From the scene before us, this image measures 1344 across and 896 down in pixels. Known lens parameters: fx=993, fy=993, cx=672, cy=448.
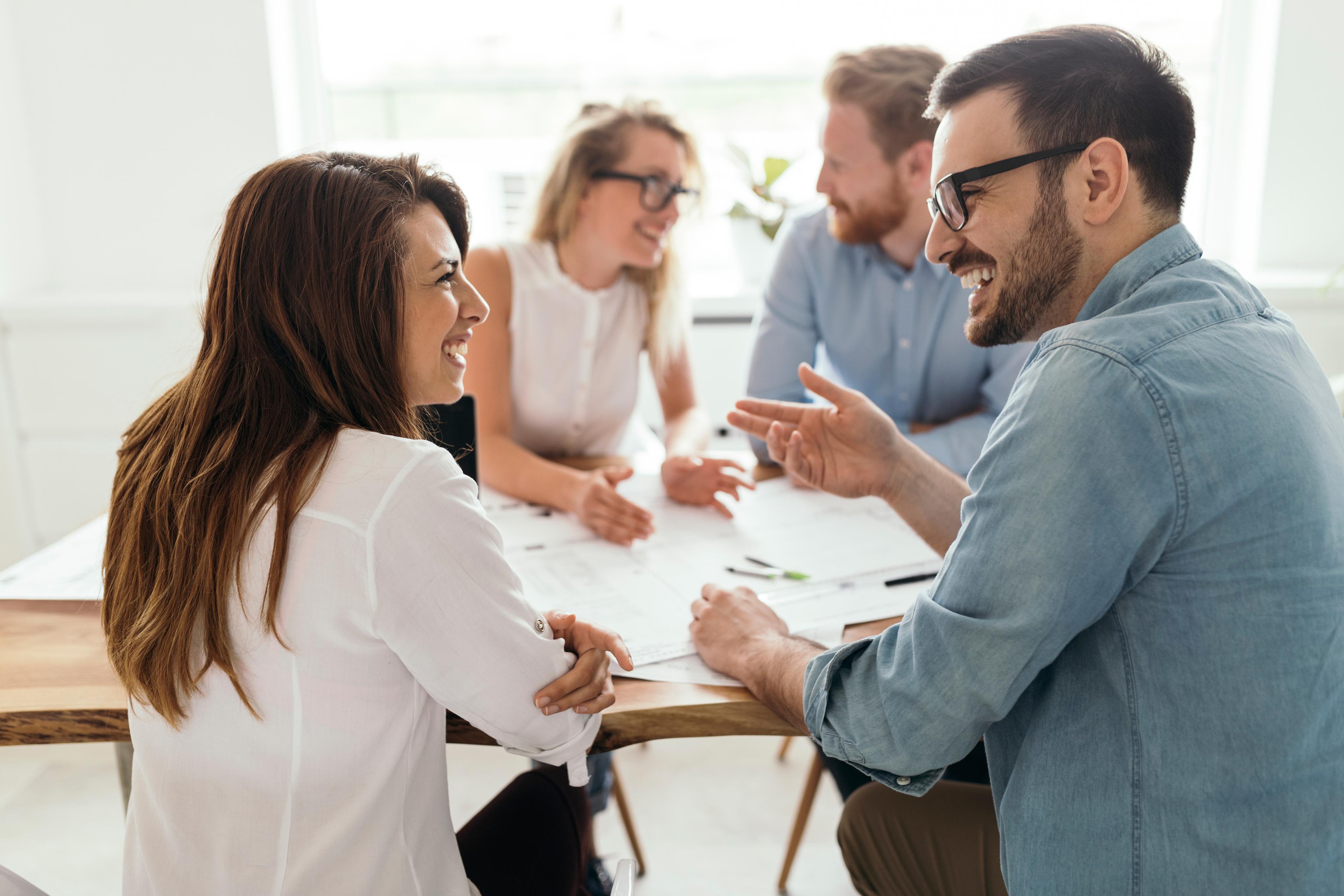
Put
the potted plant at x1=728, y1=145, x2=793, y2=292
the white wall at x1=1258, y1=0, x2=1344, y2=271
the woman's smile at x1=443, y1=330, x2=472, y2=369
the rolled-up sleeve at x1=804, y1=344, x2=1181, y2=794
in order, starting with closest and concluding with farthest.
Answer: the rolled-up sleeve at x1=804, y1=344, x2=1181, y2=794
the woman's smile at x1=443, y1=330, x2=472, y2=369
the white wall at x1=1258, y1=0, x2=1344, y2=271
the potted plant at x1=728, y1=145, x2=793, y2=292

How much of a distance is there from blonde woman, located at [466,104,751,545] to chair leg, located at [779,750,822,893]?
27.2 inches

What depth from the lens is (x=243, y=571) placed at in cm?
89

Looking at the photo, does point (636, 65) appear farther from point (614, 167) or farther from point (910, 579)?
point (910, 579)

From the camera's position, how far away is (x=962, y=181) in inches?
41.8

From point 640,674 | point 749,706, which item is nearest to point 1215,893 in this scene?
point 749,706

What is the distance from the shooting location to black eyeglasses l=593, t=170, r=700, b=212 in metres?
2.13

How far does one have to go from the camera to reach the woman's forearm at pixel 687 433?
2.04 m

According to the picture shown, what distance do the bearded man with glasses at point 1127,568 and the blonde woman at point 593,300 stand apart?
3.70ft

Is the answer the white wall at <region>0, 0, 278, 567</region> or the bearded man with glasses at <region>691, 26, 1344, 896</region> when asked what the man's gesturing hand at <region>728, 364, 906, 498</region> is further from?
the white wall at <region>0, 0, 278, 567</region>

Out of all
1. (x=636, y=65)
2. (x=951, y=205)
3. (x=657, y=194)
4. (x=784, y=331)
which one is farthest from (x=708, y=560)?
(x=636, y=65)

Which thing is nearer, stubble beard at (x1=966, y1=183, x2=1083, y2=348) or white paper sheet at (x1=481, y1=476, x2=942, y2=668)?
stubble beard at (x1=966, y1=183, x2=1083, y2=348)

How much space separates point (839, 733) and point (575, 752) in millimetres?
276

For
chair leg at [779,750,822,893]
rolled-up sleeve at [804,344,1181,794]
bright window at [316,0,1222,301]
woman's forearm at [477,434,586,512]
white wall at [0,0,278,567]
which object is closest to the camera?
rolled-up sleeve at [804,344,1181,794]

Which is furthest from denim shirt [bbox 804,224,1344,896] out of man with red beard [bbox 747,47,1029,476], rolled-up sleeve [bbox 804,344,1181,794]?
man with red beard [bbox 747,47,1029,476]
